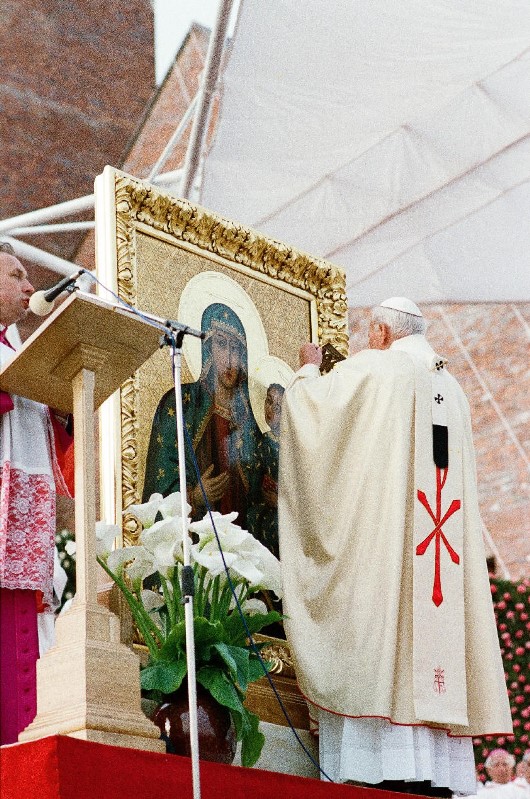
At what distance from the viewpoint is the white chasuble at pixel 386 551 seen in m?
4.25

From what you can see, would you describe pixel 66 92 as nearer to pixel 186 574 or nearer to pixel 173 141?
pixel 173 141

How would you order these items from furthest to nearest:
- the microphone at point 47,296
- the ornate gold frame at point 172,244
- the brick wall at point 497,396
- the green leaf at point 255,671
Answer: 1. the brick wall at point 497,396
2. the ornate gold frame at point 172,244
3. the green leaf at point 255,671
4. the microphone at point 47,296

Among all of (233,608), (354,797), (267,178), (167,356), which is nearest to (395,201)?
(267,178)

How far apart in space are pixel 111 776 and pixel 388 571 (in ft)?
4.66

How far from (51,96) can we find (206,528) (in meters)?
7.60

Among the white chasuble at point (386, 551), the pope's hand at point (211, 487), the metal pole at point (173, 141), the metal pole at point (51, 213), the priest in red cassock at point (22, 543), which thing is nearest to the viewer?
the priest in red cassock at point (22, 543)

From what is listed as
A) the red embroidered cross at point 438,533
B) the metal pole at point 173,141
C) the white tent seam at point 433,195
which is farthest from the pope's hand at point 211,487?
the metal pole at point 173,141

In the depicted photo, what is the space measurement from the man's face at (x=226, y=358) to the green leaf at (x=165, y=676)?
142 cm

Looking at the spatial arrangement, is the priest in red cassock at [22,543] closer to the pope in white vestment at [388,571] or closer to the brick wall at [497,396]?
the pope in white vestment at [388,571]

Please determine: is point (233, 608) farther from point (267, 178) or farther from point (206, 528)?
point (267, 178)

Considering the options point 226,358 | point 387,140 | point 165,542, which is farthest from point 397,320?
point 387,140

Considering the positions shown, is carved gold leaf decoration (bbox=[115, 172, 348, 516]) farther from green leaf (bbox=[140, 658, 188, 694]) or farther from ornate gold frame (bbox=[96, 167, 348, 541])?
green leaf (bbox=[140, 658, 188, 694])

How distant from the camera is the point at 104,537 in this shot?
13.5 feet

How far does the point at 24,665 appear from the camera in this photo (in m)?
3.98
